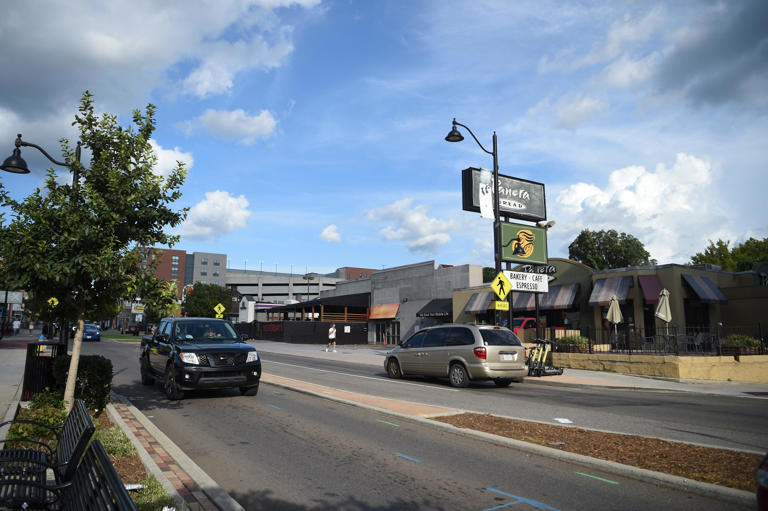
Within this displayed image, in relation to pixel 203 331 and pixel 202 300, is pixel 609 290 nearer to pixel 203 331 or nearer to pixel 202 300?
pixel 203 331

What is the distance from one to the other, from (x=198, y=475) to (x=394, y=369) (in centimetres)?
1181

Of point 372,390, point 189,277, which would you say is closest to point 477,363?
point 372,390

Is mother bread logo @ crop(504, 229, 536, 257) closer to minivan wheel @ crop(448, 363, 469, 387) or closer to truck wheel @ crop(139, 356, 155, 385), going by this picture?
minivan wheel @ crop(448, 363, 469, 387)

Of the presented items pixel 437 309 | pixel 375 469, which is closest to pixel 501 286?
pixel 375 469

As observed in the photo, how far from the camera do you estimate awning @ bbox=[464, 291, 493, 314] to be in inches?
1386

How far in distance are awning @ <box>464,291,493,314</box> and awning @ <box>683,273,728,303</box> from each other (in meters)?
11.8

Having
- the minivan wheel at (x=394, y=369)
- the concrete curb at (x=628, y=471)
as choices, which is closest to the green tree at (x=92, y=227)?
the concrete curb at (x=628, y=471)

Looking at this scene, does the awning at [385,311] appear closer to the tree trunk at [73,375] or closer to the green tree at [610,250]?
the green tree at [610,250]

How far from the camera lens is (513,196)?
28.7m

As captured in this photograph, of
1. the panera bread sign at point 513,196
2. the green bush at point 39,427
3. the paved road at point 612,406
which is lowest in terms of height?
the paved road at point 612,406

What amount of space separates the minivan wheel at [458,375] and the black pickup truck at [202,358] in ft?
18.6

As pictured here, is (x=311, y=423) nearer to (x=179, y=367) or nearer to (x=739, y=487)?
(x=179, y=367)

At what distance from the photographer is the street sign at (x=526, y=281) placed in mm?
22328

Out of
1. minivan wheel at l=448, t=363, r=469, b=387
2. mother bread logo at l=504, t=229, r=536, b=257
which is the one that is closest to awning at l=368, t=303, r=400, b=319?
mother bread logo at l=504, t=229, r=536, b=257
